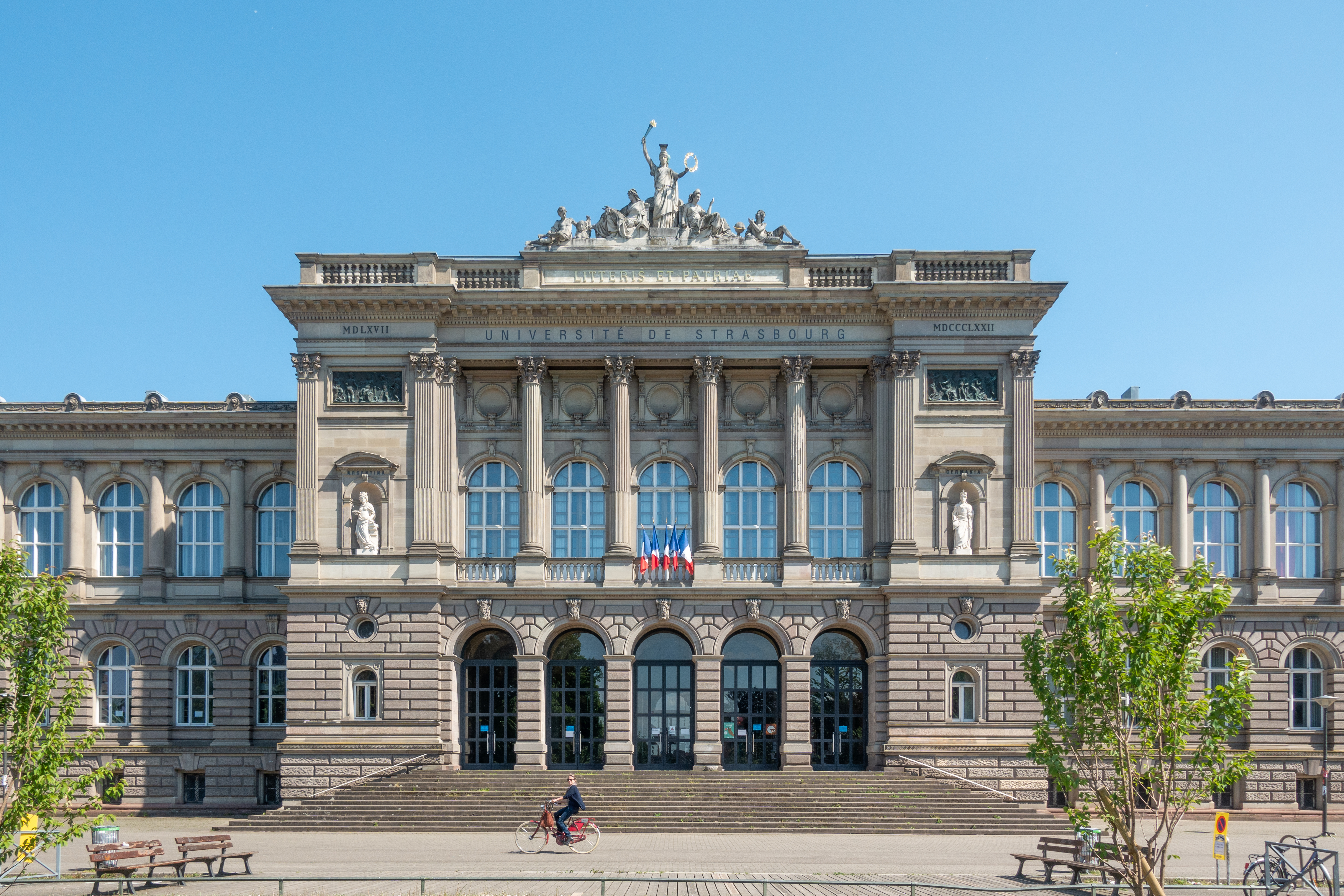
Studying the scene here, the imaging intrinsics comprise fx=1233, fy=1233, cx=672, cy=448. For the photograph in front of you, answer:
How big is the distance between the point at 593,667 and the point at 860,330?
1606 centimetres

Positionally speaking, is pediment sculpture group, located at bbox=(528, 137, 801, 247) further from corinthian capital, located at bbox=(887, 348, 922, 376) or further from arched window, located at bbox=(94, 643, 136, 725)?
arched window, located at bbox=(94, 643, 136, 725)

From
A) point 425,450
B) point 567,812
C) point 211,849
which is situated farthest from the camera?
point 425,450

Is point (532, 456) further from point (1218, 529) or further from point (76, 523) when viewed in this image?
point (1218, 529)

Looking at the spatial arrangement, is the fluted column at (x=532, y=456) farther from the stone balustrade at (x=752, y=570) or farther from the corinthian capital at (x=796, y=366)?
the corinthian capital at (x=796, y=366)

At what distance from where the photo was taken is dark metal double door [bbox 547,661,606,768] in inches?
1805

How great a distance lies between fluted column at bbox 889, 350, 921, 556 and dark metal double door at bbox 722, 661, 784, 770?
693cm

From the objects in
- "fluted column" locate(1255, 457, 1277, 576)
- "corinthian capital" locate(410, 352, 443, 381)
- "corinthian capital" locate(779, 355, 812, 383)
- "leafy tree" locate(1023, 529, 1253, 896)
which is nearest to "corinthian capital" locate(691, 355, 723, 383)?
"corinthian capital" locate(779, 355, 812, 383)

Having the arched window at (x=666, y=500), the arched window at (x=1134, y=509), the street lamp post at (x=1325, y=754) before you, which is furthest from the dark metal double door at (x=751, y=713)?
the street lamp post at (x=1325, y=754)

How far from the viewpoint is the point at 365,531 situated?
45.1 m

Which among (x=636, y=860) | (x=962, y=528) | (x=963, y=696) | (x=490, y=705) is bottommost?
(x=636, y=860)

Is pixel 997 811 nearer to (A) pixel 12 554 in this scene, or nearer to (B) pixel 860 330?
(B) pixel 860 330

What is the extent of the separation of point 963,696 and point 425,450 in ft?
70.7

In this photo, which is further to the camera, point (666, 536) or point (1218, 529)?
point (1218, 529)

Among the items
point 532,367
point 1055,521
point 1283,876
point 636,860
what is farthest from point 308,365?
point 1283,876
